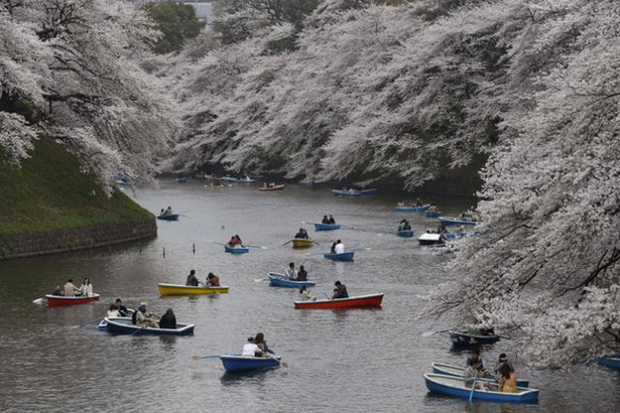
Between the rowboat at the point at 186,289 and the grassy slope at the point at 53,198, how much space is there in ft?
38.7

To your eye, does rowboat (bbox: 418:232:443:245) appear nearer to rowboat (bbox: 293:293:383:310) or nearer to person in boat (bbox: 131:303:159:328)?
rowboat (bbox: 293:293:383:310)

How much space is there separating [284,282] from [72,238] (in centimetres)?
1494

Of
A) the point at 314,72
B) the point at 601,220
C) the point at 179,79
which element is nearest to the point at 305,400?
the point at 601,220

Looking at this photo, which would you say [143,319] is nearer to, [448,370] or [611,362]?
[448,370]

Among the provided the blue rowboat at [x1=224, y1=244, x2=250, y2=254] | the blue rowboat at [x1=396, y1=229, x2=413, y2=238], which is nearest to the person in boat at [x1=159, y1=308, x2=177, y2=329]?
the blue rowboat at [x1=224, y1=244, x2=250, y2=254]

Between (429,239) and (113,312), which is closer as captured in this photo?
(113,312)

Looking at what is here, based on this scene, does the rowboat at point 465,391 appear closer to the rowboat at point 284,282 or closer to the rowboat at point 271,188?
the rowboat at point 284,282

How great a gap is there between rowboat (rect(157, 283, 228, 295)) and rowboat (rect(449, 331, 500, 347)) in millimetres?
13630

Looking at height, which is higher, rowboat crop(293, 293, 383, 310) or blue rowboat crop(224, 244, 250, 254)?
blue rowboat crop(224, 244, 250, 254)

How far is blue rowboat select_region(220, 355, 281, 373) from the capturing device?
33.1m

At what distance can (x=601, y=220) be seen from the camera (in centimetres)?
2408

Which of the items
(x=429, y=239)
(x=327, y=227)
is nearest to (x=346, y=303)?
(x=429, y=239)

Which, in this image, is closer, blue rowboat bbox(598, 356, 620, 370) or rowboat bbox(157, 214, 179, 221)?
blue rowboat bbox(598, 356, 620, 370)

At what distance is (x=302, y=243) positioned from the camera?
61.4 m
